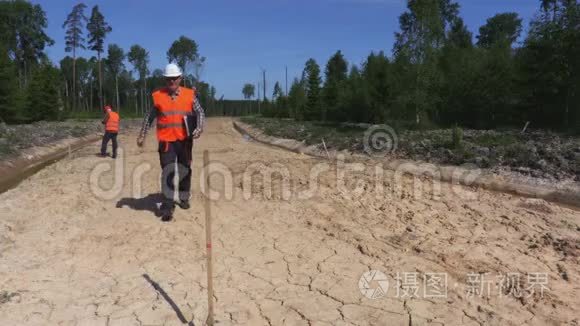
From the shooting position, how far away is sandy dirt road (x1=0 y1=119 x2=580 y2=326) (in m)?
4.09

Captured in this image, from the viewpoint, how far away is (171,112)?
19.3 ft

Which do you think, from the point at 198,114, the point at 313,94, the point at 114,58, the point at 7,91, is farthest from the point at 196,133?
the point at 114,58

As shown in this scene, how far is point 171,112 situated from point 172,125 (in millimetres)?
168

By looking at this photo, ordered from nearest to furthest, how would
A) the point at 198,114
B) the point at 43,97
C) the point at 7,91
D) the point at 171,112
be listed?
the point at 171,112 < the point at 198,114 < the point at 7,91 < the point at 43,97

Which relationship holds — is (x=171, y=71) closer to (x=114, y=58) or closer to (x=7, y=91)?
(x=7, y=91)

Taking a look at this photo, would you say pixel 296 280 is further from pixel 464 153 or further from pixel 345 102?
pixel 345 102

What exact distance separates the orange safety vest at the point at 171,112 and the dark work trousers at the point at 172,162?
117 millimetres

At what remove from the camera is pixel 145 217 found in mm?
6367

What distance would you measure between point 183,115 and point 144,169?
479cm

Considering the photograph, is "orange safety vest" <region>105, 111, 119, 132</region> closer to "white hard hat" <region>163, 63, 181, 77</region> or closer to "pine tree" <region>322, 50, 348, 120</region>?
"white hard hat" <region>163, 63, 181, 77</region>

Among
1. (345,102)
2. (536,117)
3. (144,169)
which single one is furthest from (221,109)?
(144,169)

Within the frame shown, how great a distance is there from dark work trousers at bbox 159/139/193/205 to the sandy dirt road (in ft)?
1.49

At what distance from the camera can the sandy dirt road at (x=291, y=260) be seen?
4.09 m

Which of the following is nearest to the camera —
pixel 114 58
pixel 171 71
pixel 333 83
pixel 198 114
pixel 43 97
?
pixel 171 71
